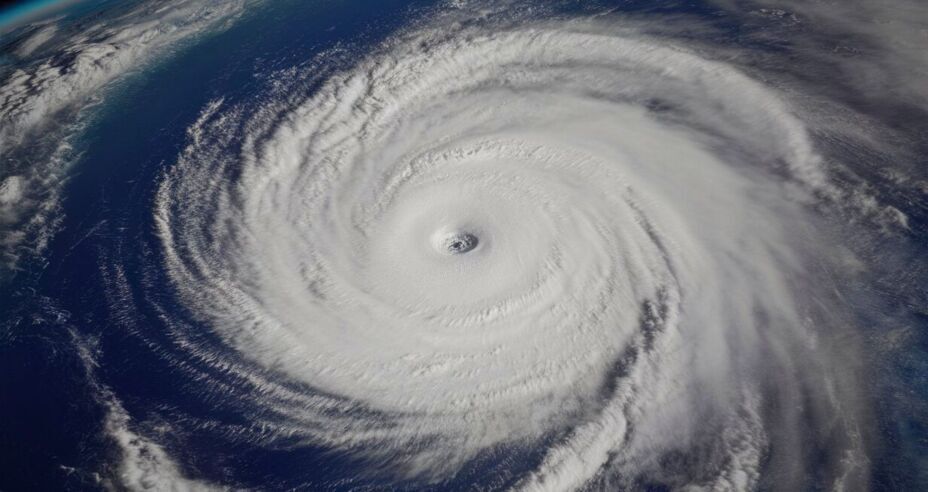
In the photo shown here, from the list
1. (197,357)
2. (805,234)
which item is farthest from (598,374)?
(197,357)

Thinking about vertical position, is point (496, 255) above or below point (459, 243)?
below

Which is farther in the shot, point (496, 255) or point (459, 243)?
point (459, 243)

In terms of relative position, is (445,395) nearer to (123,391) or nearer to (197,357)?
(197,357)

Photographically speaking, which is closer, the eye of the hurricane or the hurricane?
the hurricane

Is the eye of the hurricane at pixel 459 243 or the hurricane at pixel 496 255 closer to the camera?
the hurricane at pixel 496 255
